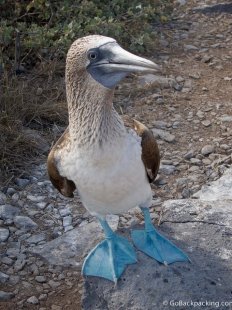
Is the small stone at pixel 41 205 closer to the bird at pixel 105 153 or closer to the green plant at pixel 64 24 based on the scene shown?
the bird at pixel 105 153

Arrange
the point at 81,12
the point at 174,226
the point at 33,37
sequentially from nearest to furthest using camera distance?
the point at 174,226 < the point at 33,37 < the point at 81,12

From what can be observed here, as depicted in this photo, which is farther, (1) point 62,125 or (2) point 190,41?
(2) point 190,41

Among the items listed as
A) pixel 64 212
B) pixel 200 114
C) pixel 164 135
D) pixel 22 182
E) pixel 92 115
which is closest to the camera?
pixel 92 115

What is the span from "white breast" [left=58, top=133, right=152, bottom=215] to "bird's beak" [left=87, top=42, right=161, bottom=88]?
329 millimetres

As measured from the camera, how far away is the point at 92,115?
292 cm

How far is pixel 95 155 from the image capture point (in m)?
2.96

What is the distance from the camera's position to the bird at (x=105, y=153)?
278cm

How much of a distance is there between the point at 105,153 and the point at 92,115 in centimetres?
19

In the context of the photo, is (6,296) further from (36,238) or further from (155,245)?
(155,245)

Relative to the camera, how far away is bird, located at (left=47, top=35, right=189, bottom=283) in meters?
2.78

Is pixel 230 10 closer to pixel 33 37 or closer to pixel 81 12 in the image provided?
pixel 81 12

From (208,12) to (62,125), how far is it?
2937 mm

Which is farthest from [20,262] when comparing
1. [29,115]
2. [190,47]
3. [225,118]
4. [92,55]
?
[190,47]

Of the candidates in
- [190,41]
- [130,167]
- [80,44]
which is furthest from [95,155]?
[190,41]
